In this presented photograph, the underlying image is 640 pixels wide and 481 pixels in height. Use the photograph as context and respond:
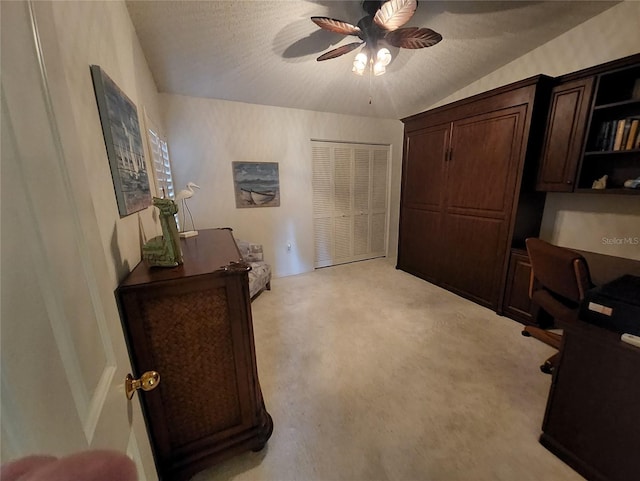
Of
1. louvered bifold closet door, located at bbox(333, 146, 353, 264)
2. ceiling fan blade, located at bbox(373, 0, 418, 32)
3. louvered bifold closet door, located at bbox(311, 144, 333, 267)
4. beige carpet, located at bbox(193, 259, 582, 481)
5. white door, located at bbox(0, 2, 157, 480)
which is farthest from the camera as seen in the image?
louvered bifold closet door, located at bbox(333, 146, 353, 264)

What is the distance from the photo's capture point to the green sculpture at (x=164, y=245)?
1.11 metres

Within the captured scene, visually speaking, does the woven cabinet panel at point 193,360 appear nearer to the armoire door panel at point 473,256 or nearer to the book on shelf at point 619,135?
the armoire door panel at point 473,256

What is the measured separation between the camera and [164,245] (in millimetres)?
1116

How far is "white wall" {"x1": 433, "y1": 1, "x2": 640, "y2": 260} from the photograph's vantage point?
6.39 feet

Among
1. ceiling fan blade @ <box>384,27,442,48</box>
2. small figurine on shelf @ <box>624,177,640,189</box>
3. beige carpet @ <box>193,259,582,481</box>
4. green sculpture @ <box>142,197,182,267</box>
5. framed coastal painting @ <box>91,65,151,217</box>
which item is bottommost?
beige carpet @ <box>193,259,582,481</box>

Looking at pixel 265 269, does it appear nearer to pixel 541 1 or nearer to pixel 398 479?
pixel 398 479

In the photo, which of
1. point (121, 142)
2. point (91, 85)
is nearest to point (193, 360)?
point (121, 142)

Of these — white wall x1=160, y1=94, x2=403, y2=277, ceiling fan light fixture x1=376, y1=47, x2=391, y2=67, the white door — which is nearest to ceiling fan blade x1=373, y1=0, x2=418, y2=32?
ceiling fan light fixture x1=376, y1=47, x2=391, y2=67

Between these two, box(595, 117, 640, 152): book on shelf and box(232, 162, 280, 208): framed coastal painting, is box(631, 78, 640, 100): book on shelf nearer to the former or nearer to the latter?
box(595, 117, 640, 152): book on shelf

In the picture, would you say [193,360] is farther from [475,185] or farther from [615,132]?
[615,132]

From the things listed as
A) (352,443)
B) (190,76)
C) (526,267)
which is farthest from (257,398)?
(190,76)

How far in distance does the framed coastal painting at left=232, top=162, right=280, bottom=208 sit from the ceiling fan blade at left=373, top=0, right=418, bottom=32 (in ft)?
6.89

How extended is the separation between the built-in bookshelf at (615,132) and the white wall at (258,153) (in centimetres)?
248

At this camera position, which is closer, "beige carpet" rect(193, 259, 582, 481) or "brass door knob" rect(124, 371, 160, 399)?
"brass door knob" rect(124, 371, 160, 399)
